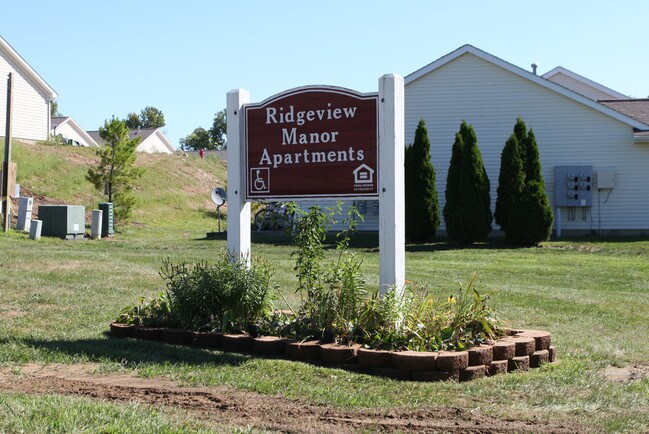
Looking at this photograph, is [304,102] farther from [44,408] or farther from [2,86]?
[2,86]

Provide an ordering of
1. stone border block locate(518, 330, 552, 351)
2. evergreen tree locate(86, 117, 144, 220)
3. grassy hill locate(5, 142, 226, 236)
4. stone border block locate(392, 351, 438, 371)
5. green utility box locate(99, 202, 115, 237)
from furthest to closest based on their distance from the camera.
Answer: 1. grassy hill locate(5, 142, 226, 236)
2. evergreen tree locate(86, 117, 144, 220)
3. green utility box locate(99, 202, 115, 237)
4. stone border block locate(518, 330, 552, 351)
5. stone border block locate(392, 351, 438, 371)

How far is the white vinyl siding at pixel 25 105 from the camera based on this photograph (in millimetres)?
43781

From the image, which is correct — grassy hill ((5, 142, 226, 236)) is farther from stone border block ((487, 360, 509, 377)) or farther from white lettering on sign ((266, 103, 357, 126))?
stone border block ((487, 360, 509, 377))

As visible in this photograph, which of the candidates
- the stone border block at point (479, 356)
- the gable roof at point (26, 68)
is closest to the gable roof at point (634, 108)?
the stone border block at point (479, 356)

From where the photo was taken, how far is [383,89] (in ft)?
26.7

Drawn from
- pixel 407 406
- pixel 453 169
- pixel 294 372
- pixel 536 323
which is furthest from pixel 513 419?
pixel 453 169

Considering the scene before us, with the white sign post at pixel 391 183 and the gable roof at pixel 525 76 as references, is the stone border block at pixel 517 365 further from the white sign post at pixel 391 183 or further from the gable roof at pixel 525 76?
the gable roof at pixel 525 76

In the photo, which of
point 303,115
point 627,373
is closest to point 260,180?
point 303,115

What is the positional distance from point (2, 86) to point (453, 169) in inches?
1089

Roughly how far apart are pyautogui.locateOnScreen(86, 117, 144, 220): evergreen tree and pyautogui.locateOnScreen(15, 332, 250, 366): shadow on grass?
25.1 meters

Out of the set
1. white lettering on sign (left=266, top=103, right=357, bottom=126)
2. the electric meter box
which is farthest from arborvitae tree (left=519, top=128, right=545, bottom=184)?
white lettering on sign (left=266, top=103, right=357, bottom=126)

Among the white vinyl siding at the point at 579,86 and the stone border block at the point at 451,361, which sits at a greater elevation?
the white vinyl siding at the point at 579,86

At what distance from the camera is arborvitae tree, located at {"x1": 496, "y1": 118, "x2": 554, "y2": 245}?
24719 millimetres

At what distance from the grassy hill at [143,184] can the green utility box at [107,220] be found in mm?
3766
